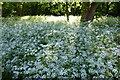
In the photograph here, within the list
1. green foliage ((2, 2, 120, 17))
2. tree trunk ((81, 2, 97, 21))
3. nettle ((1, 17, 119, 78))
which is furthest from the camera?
green foliage ((2, 2, 120, 17))

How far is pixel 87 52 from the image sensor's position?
383 centimetres

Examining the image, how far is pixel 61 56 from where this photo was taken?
359cm

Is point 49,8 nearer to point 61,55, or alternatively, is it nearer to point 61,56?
point 61,55

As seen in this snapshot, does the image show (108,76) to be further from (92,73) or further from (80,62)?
(80,62)

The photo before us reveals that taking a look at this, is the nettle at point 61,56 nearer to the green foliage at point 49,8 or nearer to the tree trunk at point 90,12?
the tree trunk at point 90,12

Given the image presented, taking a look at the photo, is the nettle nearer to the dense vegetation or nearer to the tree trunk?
the dense vegetation

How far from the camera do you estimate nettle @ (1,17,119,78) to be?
134 inches

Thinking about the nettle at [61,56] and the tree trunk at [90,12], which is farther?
the tree trunk at [90,12]

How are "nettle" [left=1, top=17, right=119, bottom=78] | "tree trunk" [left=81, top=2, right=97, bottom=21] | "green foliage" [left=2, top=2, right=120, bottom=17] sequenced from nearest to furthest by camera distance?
1. "nettle" [left=1, top=17, right=119, bottom=78]
2. "tree trunk" [left=81, top=2, right=97, bottom=21]
3. "green foliage" [left=2, top=2, right=120, bottom=17]

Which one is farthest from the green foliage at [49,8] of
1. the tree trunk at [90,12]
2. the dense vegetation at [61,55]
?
the dense vegetation at [61,55]

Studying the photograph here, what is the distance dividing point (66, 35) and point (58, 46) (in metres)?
0.69

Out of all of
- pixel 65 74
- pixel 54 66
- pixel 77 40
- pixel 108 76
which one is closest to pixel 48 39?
pixel 77 40

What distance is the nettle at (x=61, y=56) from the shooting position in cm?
339

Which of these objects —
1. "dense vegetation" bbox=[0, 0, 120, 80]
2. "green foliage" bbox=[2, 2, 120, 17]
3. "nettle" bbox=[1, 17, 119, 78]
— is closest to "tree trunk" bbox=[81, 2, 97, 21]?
"dense vegetation" bbox=[0, 0, 120, 80]
